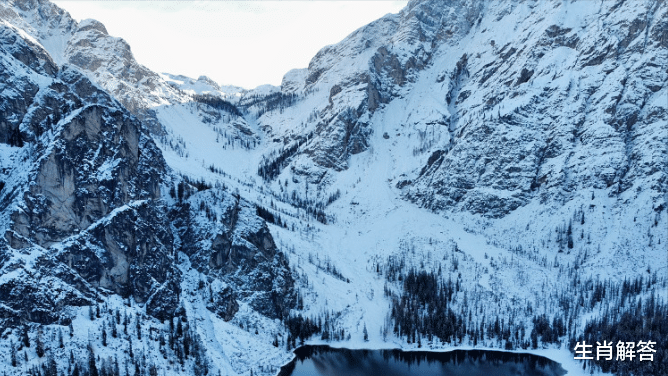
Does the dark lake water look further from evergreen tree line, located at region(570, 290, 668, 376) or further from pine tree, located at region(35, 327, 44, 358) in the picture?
pine tree, located at region(35, 327, 44, 358)

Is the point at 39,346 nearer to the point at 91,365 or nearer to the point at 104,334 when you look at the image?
the point at 91,365

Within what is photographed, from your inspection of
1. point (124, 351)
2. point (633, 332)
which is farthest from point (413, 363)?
point (124, 351)

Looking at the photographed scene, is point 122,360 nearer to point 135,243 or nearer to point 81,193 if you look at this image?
point 135,243

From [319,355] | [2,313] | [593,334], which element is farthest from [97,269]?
[593,334]

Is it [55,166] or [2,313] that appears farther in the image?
[55,166]

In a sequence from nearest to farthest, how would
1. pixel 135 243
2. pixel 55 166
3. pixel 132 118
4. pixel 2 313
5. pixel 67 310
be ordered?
pixel 2 313, pixel 67 310, pixel 55 166, pixel 135 243, pixel 132 118

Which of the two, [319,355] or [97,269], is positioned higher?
[97,269]

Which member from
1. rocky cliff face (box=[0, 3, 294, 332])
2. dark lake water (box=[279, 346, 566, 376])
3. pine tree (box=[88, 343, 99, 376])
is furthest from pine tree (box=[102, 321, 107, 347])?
dark lake water (box=[279, 346, 566, 376])

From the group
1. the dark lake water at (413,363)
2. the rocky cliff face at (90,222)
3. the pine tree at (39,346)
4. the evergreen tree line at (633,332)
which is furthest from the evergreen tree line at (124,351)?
the evergreen tree line at (633,332)
